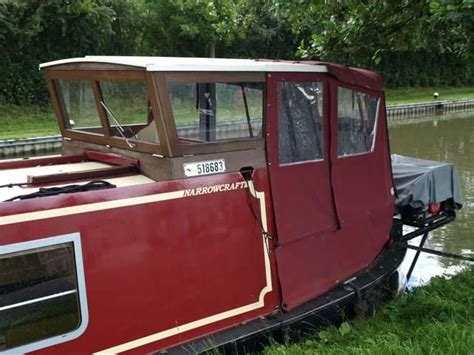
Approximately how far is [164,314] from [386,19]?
13.7ft

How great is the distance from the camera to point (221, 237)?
12.7 ft

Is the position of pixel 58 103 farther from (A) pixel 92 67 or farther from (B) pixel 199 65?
(B) pixel 199 65

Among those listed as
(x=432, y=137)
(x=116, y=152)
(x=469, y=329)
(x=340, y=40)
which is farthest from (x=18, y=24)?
(x=469, y=329)

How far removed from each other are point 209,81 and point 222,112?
38 centimetres

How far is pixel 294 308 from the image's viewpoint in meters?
4.27

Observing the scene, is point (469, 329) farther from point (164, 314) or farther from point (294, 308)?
point (164, 314)

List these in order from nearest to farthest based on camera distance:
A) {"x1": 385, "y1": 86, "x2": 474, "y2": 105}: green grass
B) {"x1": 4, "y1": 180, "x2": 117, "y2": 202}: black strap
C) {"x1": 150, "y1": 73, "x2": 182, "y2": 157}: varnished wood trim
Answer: {"x1": 4, "y1": 180, "x2": 117, "y2": 202}: black strap
{"x1": 150, "y1": 73, "x2": 182, "y2": 157}: varnished wood trim
{"x1": 385, "y1": 86, "x2": 474, "y2": 105}: green grass

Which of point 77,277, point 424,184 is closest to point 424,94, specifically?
point 424,184

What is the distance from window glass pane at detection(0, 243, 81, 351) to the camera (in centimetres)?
306

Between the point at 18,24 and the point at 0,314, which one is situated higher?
the point at 18,24

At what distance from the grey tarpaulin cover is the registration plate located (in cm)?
247

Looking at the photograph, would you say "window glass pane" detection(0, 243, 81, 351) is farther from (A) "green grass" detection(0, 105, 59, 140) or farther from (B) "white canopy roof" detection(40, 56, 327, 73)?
(A) "green grass" detection(0, 105, 59, 140)

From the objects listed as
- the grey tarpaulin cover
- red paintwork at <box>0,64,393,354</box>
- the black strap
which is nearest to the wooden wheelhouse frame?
red paintwork at <box>0,64,393,354</box>

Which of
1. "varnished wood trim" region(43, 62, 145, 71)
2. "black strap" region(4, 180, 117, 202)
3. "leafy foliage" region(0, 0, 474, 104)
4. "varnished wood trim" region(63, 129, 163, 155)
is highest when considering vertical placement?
"leafy foliage" region(0, 0, 474, 104)
